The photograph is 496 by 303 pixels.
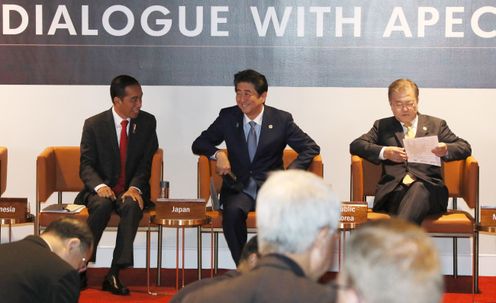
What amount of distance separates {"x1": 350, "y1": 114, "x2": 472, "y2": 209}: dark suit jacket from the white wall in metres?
0.58

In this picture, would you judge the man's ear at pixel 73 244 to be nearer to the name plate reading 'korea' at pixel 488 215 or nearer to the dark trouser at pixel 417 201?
the dark trouser at pixel 417 201

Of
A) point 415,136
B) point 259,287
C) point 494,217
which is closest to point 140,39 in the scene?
point 415,136

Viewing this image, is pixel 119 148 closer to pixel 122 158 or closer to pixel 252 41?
pixel 122 158

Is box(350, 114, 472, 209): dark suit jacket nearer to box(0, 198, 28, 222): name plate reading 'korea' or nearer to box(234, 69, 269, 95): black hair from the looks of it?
box(234, 69, 269, 95): black hair

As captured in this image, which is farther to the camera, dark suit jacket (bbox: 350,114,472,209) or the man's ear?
dark suit jacket (bbox: 350,114,472,209)

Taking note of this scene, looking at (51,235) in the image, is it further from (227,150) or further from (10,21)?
(10,21)

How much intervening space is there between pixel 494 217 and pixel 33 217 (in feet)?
10.4

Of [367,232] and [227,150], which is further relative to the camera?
[227,150]

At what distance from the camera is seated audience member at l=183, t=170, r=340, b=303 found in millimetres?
2334

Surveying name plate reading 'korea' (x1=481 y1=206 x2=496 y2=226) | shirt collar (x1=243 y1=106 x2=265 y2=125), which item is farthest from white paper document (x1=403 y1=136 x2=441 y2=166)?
shirt collar (x1=243 y1=106 x2=265 y2=125)

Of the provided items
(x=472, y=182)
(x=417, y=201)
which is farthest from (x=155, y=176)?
(x=472, y=182)

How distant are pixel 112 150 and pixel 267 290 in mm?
4869

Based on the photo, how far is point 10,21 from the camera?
25.1 feet

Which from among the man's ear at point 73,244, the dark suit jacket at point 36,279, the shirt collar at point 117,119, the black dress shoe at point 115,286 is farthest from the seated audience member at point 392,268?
the shirt collar at point 117,119
